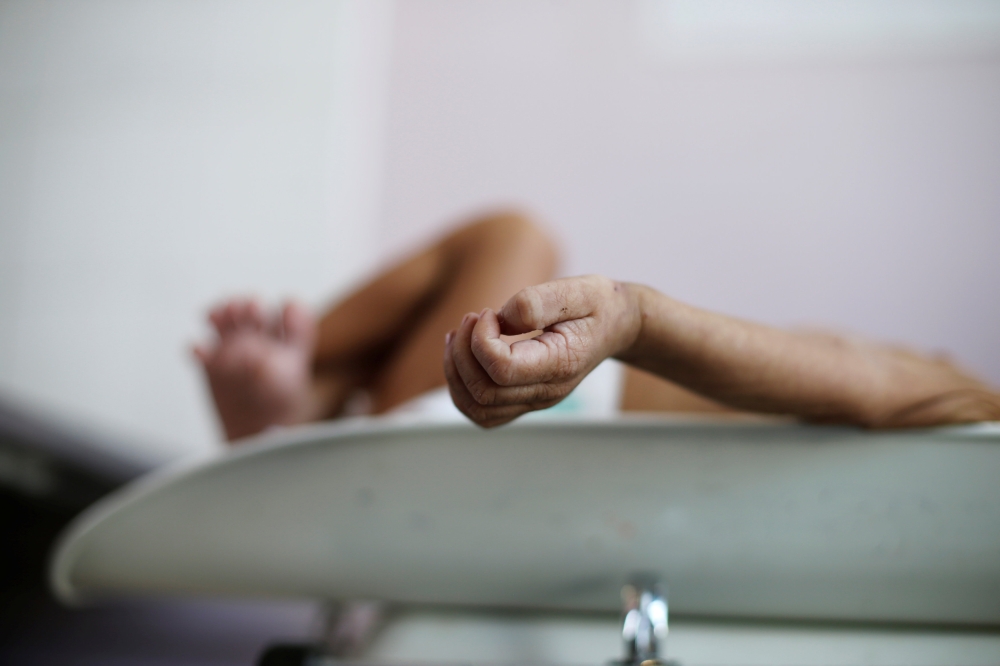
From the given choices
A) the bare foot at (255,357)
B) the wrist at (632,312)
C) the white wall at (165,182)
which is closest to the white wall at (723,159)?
the white wall at (165,182)

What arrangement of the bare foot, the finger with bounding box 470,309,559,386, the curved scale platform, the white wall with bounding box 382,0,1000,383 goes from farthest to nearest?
the white wall with bounding box 382,0,1000,383 < the bare foot < the curved scale platform < the finger with bounding box 470,309,559,386

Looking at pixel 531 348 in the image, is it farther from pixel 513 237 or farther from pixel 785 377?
pixel 513 237

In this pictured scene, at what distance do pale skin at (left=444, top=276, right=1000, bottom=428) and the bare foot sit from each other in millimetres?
357

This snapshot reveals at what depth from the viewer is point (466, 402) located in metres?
0.26

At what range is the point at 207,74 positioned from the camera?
1.67m

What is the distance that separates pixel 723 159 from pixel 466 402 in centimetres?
143

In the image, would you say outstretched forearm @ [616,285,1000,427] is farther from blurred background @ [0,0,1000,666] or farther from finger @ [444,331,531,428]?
blurred background @ [0,0,1000,666]

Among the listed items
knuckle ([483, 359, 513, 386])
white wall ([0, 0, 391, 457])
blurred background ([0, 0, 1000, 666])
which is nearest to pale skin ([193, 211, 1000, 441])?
knuckle ([483, 359, 513, 386])

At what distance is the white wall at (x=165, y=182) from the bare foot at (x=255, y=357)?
38.1 inches

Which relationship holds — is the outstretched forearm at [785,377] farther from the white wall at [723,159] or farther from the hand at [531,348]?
the white wall at [723,159]

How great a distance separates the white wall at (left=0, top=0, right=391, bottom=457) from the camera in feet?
5.32

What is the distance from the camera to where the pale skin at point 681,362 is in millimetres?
245

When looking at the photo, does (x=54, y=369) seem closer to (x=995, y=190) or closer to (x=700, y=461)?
(x=700, y=461)

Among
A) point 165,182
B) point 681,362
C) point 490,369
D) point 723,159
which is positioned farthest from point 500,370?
point 165,182
